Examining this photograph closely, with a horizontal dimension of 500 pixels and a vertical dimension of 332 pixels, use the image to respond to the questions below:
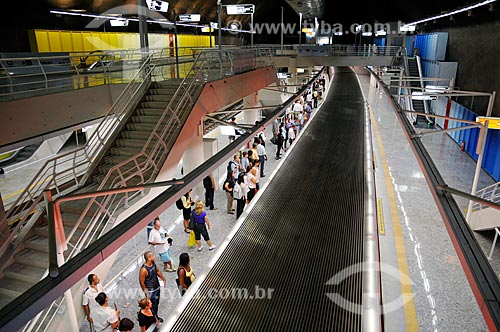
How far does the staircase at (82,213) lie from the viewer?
579 cm

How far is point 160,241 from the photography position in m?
6.87

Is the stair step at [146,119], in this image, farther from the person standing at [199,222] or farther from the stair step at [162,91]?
the person standing at [199,222]

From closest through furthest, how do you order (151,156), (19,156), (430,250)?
1. (151,156)
2. (430,250)
3. (19,156)

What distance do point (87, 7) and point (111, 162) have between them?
14.3 metres

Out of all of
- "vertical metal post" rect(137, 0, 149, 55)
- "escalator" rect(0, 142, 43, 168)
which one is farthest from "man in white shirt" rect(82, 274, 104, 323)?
"escalator" rect(0, 142, 43, 168)

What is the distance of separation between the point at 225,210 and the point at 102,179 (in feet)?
11.8

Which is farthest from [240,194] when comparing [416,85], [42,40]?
[416,85]

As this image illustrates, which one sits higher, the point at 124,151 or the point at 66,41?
the point at 66,41

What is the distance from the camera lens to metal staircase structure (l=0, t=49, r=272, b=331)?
575 centimetres

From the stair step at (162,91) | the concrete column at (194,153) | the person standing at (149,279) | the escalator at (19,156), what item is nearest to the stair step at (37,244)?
the person standing at (149,279)

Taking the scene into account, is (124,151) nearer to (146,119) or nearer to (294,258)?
(146,119)

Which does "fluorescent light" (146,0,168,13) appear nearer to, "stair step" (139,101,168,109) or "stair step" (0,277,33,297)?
"stair step" (139,101,168,109)

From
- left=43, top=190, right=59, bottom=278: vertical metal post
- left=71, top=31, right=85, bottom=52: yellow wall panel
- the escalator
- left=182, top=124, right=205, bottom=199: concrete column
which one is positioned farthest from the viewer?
left=71, top=31, right=85, bottom=52: yellow wall panel

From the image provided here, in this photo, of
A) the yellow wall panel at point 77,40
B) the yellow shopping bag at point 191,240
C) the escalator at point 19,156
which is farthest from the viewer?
the yellow wall panel at point 77,40
